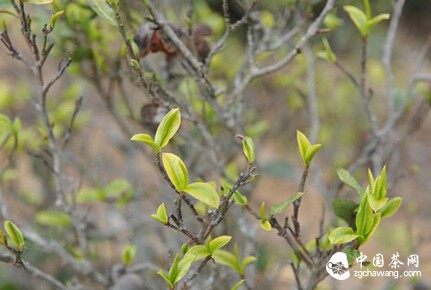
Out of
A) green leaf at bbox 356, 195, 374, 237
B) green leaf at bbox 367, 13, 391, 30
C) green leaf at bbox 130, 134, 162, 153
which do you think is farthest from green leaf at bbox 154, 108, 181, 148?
green leaf at bbox 367, 13, 391, 30

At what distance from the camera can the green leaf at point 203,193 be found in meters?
0.72

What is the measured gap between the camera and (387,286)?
1.35 meters

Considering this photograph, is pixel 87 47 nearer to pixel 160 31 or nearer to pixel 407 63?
pixel 160 31

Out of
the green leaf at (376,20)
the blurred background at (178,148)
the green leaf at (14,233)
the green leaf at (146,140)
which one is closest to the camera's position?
the green leaf at (146,140)

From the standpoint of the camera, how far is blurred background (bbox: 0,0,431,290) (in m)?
1.25

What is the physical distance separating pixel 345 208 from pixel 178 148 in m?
0.61

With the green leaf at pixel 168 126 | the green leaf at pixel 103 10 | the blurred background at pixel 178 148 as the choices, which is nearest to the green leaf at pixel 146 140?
the green leaf at pixel 168 126

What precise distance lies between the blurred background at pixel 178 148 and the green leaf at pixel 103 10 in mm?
159

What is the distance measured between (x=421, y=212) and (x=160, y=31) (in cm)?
198

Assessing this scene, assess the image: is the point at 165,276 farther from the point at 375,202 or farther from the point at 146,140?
the point at 375,202

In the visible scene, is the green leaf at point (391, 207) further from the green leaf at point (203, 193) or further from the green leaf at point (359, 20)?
the green leaf at point (359, 20)

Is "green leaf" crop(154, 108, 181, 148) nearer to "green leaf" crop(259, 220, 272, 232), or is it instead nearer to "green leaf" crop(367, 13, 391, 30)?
"green leaf" crop(259, 220, 272, 232)

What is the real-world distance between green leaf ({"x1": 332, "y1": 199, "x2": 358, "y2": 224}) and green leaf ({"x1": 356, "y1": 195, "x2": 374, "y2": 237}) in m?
0.12

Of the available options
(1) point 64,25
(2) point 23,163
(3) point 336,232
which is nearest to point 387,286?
(3) point 336,232
